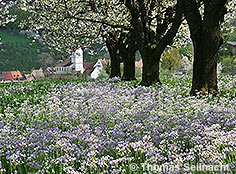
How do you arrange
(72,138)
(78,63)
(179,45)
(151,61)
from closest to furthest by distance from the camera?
(72,138), (151,61), (179,45), (78,63)

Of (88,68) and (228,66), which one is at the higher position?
(88,68)

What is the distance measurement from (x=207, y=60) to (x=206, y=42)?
0.65 meters

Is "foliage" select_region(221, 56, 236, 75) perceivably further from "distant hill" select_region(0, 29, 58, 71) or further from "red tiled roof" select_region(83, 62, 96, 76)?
"distant hill" select_region(0, 29, 58, 71)

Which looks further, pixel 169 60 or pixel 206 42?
pixel 169 60

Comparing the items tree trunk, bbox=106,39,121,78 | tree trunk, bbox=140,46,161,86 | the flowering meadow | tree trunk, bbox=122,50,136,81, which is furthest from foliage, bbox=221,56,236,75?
the flowering meadow

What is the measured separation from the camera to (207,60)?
9.70 metres

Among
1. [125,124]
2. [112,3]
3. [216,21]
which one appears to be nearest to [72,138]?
[125,124]

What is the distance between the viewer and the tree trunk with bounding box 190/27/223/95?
9.61 meters

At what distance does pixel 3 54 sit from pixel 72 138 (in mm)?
171887

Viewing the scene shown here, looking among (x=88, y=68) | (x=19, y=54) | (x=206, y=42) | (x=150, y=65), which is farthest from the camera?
(x=19, y=54)

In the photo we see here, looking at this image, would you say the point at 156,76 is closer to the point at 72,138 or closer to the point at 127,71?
the point at 127,71

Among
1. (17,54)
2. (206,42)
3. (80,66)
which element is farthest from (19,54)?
(206,42)

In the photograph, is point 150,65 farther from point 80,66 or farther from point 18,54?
point 18,54

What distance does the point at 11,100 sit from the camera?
11.2 metres
